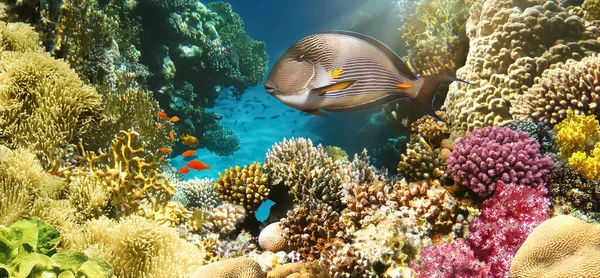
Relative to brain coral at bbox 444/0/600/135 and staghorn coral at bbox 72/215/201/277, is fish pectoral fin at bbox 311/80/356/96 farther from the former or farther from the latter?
brain coral at bbox 444/0/600/135

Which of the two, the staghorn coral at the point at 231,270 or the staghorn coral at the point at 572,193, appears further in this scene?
the staghorn coral at the point at 572,193

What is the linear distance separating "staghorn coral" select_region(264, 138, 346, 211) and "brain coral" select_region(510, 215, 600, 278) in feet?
8.54

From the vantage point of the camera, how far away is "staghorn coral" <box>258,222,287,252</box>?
438 centimetres

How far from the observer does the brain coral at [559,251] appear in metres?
2.45

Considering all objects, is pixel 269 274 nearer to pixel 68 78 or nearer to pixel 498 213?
pixel 498 213

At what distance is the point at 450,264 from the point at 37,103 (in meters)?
4.73

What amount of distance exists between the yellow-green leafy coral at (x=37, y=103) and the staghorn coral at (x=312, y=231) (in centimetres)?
293

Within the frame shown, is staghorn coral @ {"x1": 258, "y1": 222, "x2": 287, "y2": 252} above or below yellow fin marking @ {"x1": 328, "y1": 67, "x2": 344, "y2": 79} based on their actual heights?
below

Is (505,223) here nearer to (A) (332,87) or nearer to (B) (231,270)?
(A) (332,87)

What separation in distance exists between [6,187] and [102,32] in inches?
214

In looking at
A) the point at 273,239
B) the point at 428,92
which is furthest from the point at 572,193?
the point at 273,239

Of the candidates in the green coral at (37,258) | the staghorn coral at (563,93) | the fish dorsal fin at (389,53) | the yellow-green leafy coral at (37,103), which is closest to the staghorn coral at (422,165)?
the staghorn coral at (563,93)

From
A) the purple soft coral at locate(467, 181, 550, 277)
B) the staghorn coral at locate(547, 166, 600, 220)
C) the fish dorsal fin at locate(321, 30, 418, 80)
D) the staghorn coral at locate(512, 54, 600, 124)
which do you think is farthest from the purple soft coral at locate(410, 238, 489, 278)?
the staghorn coral at locate(512, 54, 600, 124)

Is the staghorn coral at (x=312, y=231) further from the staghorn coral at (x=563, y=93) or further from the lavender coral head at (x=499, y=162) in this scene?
the staghorn coral at (x=563, y=93)
